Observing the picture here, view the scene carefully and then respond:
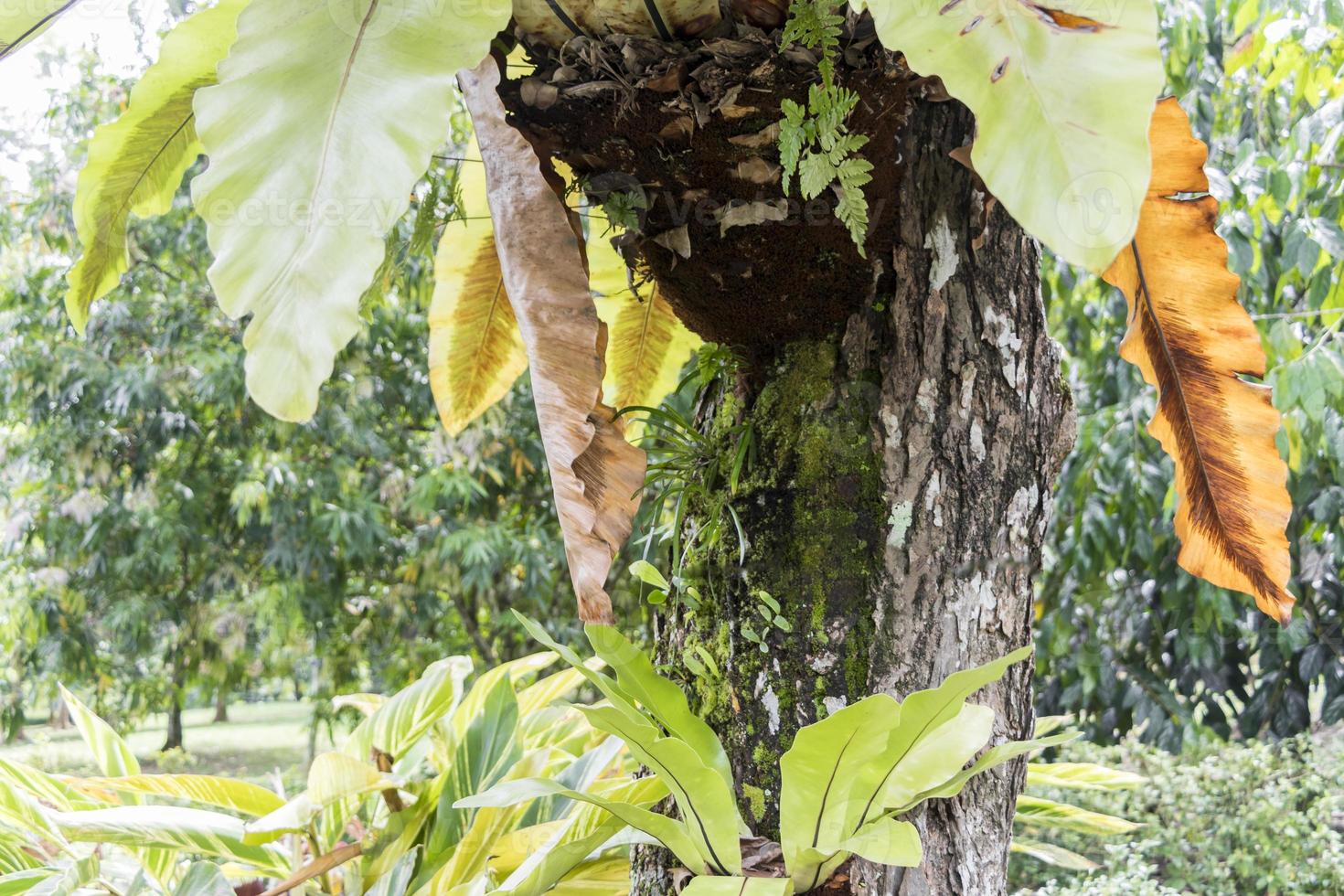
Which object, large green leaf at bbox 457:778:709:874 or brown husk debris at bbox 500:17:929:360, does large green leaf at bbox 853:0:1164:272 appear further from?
large green leaf at bbox 457:778:709:874

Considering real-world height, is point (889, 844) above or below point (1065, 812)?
above

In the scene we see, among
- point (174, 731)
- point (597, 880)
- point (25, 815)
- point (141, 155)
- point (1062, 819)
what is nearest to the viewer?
point (141, 155)

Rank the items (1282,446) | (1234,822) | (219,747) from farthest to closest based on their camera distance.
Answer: (219,747) < (1234,822) < (1282,446)

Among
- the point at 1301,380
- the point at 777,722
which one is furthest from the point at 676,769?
the point at 1301,380

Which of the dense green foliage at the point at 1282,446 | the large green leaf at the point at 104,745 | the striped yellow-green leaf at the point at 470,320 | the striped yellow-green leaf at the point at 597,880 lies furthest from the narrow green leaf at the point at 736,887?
the dense green foliage at the point at 1282,446

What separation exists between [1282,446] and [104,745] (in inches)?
91.0

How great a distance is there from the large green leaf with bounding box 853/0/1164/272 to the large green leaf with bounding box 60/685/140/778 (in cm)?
158

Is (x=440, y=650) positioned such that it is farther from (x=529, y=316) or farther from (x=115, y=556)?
(x=529, y=316)

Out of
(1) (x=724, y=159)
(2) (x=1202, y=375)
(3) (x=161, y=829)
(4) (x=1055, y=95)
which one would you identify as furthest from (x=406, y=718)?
A: (4) (x=1055, y=95)

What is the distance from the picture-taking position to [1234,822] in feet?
8.29

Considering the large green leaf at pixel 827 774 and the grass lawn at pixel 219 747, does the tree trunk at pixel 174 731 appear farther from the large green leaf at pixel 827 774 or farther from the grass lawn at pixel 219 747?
the large green leaf at pixel 827 774

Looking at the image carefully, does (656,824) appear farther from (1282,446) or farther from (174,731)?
(174,731)

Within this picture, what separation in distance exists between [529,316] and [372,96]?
0.20 m

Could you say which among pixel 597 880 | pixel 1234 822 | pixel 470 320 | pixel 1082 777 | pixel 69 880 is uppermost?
pixel 470 320
